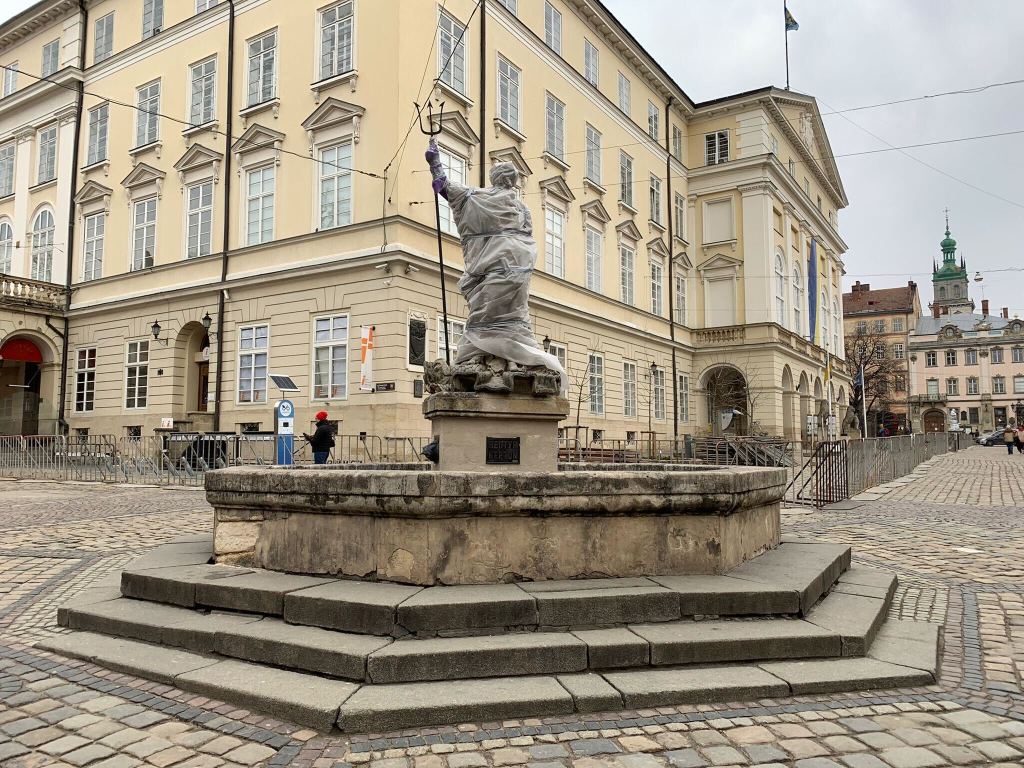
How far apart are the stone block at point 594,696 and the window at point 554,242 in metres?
22.2

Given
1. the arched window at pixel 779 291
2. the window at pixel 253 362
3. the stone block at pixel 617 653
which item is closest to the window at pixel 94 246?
the window at pixel 253 362

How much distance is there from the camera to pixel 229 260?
22.3 metres

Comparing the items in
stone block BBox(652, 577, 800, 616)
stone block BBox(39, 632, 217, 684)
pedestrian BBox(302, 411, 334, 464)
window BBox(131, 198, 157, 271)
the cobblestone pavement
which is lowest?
the cobblestone pavement

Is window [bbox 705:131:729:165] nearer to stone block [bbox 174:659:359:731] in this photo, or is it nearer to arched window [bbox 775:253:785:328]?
arched window [bbox 775:253:785:328]

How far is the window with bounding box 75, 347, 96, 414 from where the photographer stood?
25797mm

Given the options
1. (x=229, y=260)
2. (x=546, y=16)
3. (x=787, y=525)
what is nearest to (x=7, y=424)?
(x=229, y=260)

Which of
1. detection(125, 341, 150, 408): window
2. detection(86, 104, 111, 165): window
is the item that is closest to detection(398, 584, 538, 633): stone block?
detection(125, 341, 150, 408): window

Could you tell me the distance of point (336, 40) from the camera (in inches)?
811

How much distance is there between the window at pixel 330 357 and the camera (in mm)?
19828

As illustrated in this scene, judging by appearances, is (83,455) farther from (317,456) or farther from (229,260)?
(317,456)

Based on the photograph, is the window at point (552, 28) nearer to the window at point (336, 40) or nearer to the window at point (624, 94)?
the window at point (624, 94)

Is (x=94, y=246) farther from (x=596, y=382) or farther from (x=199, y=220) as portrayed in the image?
(x=596, y=382)

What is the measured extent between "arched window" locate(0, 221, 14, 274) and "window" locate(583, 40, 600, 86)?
79.7 ft

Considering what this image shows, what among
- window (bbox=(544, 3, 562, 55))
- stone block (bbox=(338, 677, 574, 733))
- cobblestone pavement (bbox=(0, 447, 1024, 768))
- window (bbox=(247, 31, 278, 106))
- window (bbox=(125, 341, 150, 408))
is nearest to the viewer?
cobblestone pavement (bbox=(0, 447, 1024, 768))
